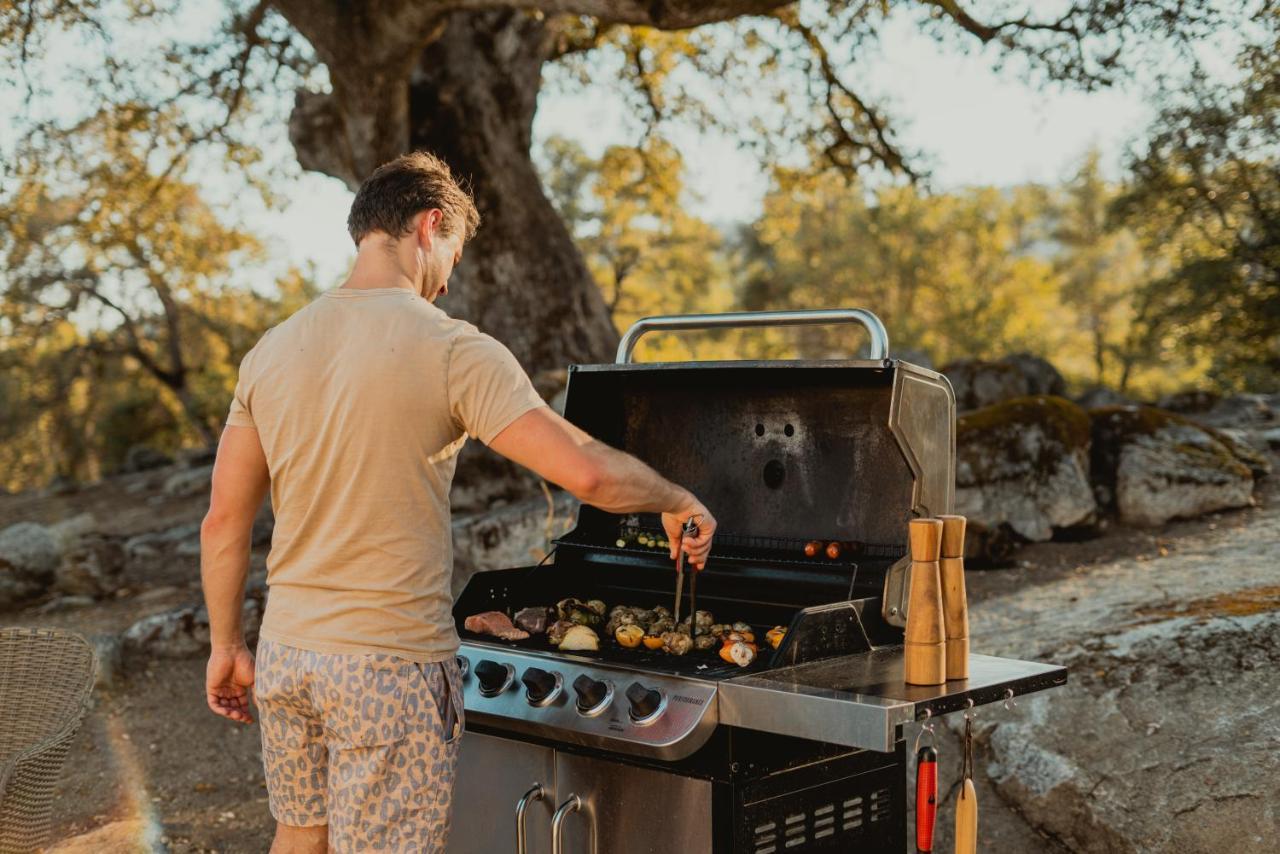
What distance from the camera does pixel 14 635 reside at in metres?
3.99

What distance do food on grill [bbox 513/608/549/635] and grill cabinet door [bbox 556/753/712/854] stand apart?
0.39 meters

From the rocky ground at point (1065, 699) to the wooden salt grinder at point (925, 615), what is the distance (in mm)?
2090

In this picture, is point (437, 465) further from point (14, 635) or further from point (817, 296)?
point (817, 296)

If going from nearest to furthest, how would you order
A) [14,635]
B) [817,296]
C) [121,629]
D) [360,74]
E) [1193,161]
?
[14,635]
[121,629]
[360,74]
[1193,161]
[817,296]

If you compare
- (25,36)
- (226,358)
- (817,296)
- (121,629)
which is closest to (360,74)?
(25,36)

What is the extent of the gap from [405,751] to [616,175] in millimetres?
12617

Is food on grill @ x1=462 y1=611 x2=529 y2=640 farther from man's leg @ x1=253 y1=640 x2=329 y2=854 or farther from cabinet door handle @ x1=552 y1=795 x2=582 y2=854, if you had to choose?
man's leg @ x1=253 y1=640 x2=329 y2=854

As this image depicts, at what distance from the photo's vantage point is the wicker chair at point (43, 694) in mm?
3641

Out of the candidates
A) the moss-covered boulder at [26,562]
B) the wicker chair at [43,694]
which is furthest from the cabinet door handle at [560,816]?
the moss-covered boulder at [26,562]

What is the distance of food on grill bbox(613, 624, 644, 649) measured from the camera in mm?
3078

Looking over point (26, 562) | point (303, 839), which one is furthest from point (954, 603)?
point (26, 562)

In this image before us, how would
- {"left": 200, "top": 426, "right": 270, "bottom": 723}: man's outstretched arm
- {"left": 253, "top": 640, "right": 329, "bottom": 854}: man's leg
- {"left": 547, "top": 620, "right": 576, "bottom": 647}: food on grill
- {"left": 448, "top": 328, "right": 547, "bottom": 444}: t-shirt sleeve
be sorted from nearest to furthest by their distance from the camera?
{"left": 448, "top": 328, "right": 547, "bottom": 444}: t-shirt sleeve
{"left": 253, "top": 640, "right": 329, "bottom": 854}: man's leg
{"left": 200, "top": 426, "right": 270, "bottom": 723}: man's outstretched arm
{"left": 547, "top": 620, "right": 576, "bottom": 647}: food on grill

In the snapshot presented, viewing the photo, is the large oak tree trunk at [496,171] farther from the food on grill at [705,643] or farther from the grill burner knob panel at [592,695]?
the grill burner knob panel at [592,695]

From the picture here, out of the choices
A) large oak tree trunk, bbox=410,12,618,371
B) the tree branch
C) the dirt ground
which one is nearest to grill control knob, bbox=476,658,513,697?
the dirt ground
